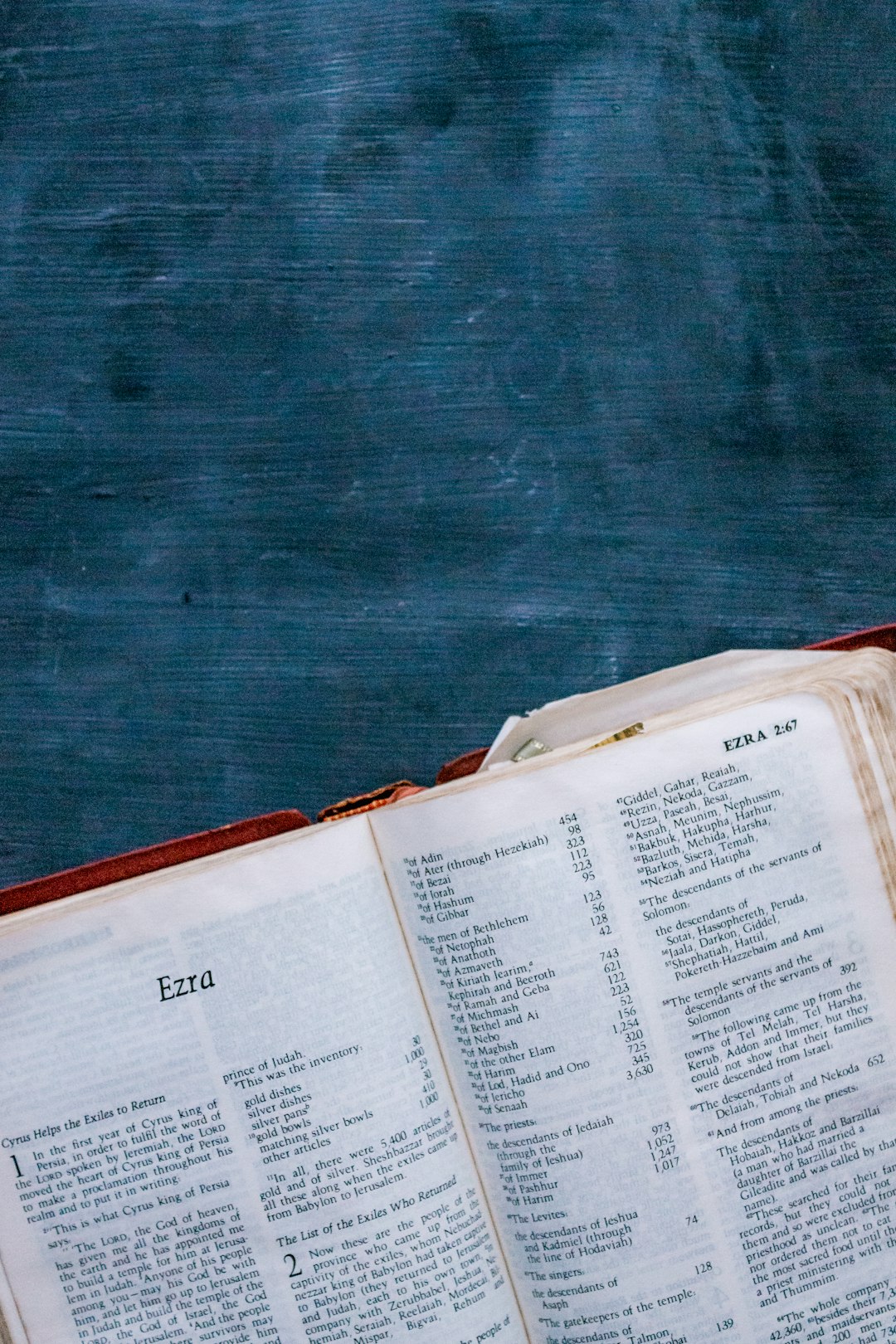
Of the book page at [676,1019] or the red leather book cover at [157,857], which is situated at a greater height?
the red leather book cover at [157,857]

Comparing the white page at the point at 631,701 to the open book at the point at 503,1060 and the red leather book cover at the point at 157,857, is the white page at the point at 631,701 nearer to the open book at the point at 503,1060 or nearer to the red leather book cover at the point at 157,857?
the open book at the point at 503,1060

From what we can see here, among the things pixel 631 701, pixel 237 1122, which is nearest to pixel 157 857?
pixel 237 1122

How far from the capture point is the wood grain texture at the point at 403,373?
2.46 feet

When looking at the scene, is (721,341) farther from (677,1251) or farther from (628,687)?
(677,1251)

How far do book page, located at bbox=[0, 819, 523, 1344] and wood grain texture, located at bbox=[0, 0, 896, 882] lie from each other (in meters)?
0.10

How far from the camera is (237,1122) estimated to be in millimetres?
684

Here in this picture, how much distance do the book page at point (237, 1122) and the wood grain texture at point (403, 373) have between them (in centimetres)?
10

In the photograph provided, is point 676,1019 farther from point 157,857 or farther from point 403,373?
point 403,373

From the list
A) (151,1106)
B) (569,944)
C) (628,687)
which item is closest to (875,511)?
(628,687)

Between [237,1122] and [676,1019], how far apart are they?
0.27m

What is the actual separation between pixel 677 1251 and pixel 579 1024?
6.1 inches

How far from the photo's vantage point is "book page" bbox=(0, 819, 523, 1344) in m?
0.67

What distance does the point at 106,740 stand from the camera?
0.76 metres

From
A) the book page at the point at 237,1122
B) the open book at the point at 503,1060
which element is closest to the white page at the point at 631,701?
the open book at the point at 503,1060
